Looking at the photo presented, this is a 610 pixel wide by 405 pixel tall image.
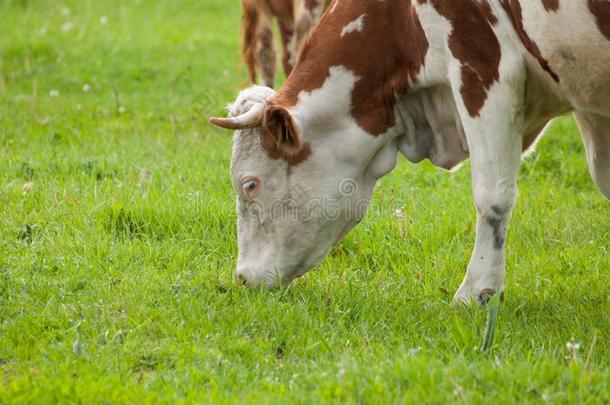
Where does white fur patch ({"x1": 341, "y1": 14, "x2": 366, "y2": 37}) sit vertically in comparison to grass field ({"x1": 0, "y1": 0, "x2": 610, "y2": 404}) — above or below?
above

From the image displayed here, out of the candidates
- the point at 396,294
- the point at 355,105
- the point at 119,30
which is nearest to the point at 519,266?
the point at 396,294

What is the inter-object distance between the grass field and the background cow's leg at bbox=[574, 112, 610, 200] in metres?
0.54

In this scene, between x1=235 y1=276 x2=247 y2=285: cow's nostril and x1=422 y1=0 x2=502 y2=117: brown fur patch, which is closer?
Answer: x1=422 y1=0 x2=502 y2=117: brown fur patch

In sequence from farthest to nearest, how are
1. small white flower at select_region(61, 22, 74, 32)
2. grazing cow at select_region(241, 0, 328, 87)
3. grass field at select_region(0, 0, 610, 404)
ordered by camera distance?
1. small white flower at select_region(61, 22, 74, 32)
2. grazing cow at select_region(241, 0, 328, 87)
3. grass field at select_region(0, 0, 610, 404)

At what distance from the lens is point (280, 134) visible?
16.6 ft

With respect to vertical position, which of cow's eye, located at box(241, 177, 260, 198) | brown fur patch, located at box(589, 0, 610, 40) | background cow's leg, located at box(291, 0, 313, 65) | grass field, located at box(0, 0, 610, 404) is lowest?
grass field, located at box(0, 0, 610, 404)

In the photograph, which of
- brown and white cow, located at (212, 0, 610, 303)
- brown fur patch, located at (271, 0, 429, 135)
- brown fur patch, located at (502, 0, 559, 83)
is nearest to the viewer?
brown fur patch, located at (502, 0, 559, 83)

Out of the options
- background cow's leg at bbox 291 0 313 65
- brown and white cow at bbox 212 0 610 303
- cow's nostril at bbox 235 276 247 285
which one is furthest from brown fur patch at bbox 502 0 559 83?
background cow's leg at bbox 291 0 313 65

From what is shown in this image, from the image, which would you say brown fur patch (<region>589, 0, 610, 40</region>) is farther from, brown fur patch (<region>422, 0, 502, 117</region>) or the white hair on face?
the white hair on face

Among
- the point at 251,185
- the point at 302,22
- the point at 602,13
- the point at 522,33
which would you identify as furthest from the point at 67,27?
the point at 602,13

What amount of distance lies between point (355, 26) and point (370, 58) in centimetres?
18

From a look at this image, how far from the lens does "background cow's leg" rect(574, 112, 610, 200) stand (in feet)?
17.0

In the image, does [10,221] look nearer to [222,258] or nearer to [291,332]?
[222,258]

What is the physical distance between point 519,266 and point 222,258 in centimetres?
162
